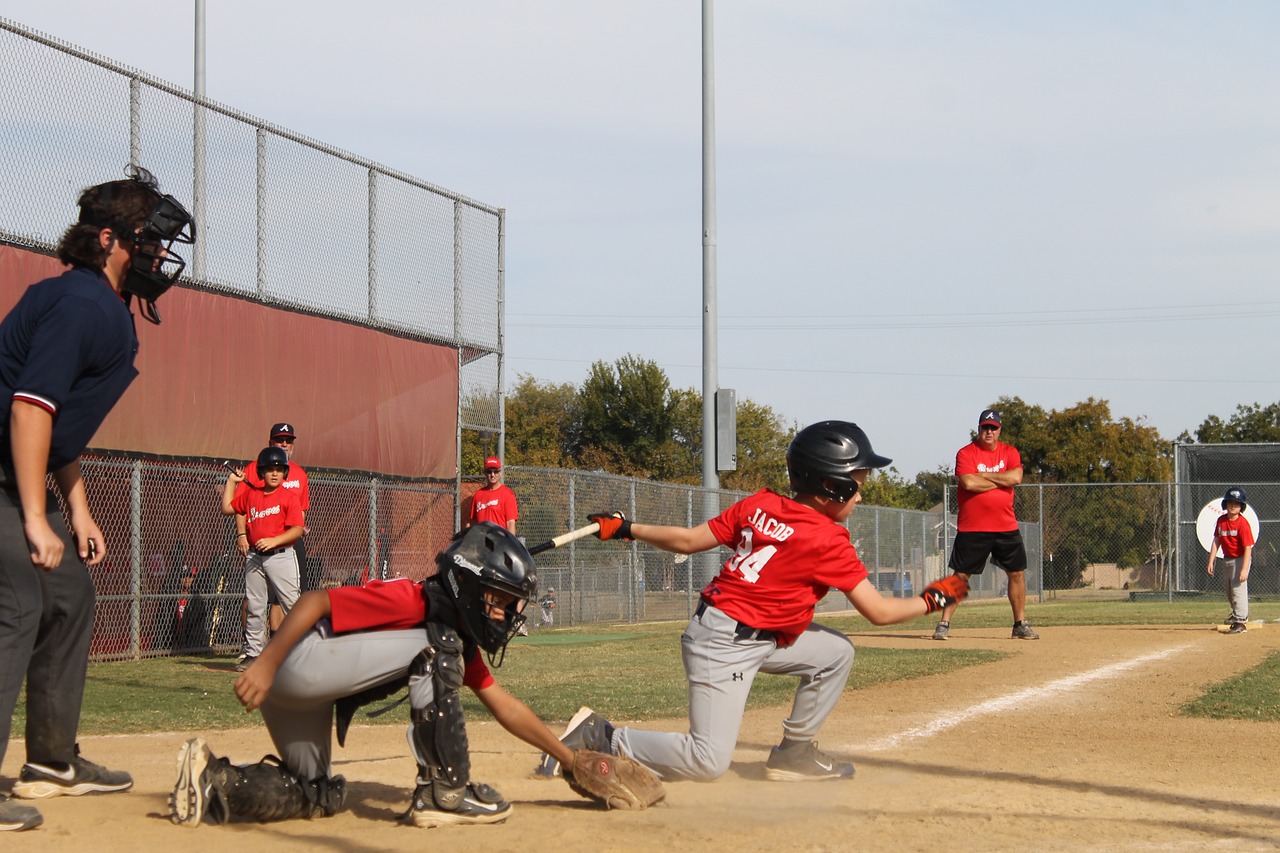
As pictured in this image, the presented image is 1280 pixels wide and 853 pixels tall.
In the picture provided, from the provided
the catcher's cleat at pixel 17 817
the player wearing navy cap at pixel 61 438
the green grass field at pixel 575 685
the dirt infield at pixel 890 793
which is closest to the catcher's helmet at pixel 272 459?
the green grass field at pixel 575 685

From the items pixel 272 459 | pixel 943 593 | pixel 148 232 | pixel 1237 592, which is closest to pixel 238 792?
pixel 148 232

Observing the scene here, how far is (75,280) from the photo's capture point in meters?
4.33

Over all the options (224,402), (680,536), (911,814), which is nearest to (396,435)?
(224,402)

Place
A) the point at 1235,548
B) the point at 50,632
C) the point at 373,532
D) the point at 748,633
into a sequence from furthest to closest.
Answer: the point at 373,532, the point at 1235,548, the point at 748,633, the point at 50,632

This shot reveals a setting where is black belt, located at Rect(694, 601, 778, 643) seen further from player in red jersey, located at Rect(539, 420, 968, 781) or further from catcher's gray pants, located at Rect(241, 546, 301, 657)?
catcher's gray pants, located at Rect(241, 546, 301, 657)

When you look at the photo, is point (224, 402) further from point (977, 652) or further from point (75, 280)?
point (75, 280)

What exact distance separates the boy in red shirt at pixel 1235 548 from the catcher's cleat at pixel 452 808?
1103cm

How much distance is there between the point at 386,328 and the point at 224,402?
9.34 feet

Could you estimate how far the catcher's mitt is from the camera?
4.56m

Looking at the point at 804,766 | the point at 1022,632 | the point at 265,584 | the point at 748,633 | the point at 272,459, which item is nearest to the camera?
the point at 748,633

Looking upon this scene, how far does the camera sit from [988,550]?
457 inches

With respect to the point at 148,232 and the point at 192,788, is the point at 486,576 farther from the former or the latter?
the point at 148,232

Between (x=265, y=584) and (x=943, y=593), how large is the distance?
6.92 meters

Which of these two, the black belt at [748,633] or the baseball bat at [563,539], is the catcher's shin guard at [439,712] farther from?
the black belt at [748,633]
